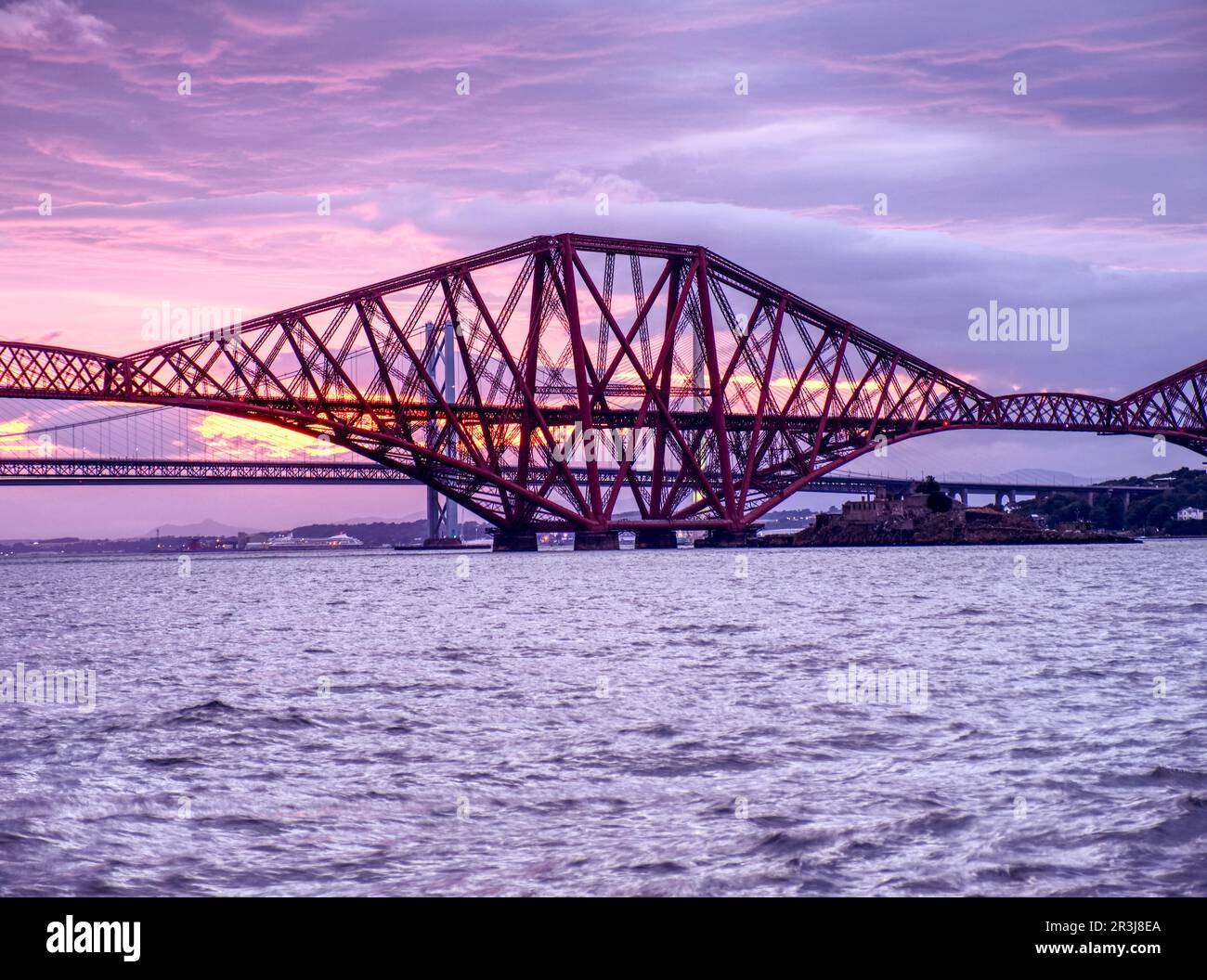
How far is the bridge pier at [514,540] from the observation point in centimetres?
12644

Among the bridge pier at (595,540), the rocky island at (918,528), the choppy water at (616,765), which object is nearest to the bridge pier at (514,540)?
the bridge pier at (595,540)

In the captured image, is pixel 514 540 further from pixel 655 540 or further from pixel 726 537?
pixel 726 537

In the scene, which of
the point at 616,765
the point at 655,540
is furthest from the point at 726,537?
the point at 616,765

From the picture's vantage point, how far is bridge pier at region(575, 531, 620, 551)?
122000mm

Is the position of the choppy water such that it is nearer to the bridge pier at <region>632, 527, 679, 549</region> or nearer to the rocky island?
the bridge pier at <region>632, 527, 679, 549</region>

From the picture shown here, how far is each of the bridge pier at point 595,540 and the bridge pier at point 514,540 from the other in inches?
208

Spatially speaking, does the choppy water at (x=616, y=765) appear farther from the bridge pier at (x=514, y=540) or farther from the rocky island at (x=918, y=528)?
the rocky island at (x=918, y=528)

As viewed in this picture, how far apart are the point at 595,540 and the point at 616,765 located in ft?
346

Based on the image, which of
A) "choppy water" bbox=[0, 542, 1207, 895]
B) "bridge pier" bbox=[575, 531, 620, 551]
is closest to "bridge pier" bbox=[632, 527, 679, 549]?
"bridge pier" bbox=[575, 531, 620, 551]

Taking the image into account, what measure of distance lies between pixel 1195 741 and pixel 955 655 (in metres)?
12.3

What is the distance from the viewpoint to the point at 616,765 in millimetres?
16656
